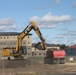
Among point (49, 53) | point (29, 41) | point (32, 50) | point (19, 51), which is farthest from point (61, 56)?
point (32, 50)

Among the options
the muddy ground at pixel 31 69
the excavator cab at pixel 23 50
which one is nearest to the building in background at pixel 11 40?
the excavator cab at pixel 23 50

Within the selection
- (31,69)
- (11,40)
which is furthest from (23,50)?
(11,40)

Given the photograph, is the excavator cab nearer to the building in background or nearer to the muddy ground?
the muddy ground

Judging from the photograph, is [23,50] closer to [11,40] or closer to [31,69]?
[31,69]

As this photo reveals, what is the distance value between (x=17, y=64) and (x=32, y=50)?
138817 millimetres

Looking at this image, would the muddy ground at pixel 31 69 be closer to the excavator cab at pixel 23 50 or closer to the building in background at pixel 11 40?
the excavator cab at pixel 23 50

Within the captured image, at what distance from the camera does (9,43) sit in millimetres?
181625

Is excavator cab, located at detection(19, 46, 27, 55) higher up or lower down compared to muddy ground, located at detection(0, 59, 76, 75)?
higher up

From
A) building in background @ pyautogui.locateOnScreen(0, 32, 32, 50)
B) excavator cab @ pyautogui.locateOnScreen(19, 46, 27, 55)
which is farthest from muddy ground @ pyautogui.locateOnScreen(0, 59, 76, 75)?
building in background @ pyautogui.locateOnScreen(0, 32, 32, 50)

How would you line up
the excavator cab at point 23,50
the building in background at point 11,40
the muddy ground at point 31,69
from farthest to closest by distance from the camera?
the building in background at point 11,40
the excavator cab at point 23,50
the muddy ground at point 31,69

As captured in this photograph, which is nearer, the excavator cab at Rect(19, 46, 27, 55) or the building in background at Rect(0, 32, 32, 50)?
the excavator cab at Rect(19, 46, 27, 55)

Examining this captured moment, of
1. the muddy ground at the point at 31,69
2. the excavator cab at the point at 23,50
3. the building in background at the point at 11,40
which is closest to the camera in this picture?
the muddy ground at the point at 31,69

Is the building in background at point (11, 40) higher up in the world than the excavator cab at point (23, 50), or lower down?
higher up

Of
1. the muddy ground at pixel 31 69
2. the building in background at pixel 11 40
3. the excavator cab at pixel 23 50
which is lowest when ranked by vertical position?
the muddy ground at pixel 31 69
